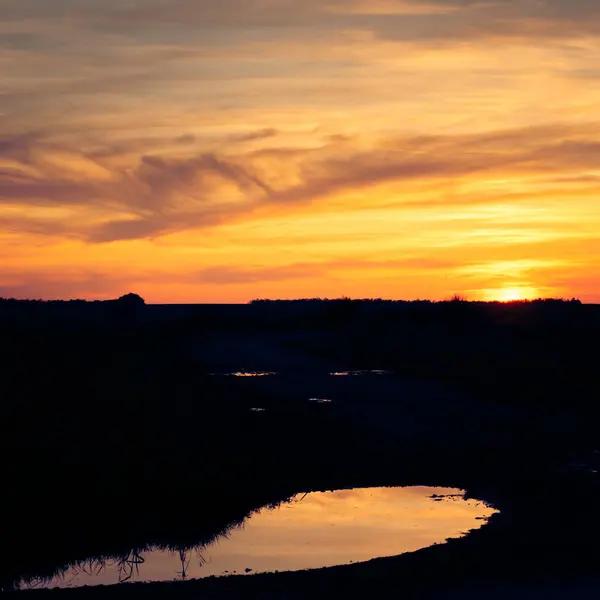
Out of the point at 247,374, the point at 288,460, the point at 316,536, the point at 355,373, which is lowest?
the point at 316,536

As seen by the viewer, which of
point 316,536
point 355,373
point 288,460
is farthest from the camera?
point 355,373

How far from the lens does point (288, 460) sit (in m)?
17.3

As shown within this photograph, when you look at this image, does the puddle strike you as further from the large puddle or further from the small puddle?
the large puddle

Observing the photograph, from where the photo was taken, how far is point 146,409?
20.9 metres

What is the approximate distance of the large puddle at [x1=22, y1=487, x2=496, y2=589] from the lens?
11383mm

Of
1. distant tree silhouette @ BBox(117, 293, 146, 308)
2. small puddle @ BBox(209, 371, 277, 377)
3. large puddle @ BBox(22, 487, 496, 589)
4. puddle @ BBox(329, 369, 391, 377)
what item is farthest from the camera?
distant tree silhouette @ BBox(117, 293, 146, 308)

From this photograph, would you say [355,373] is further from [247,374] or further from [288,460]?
[288,460]

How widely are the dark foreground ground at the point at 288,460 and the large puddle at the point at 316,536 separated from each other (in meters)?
0.40

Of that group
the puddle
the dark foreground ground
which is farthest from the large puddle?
the puddle

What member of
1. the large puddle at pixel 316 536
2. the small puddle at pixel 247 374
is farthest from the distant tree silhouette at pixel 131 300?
the large puddle at pixel 316 536

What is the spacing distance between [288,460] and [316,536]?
15.3 feet

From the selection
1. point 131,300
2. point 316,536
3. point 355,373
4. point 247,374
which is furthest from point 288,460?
point 131,300

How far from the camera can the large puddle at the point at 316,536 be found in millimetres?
11383

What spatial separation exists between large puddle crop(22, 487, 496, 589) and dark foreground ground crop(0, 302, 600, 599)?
40cm
